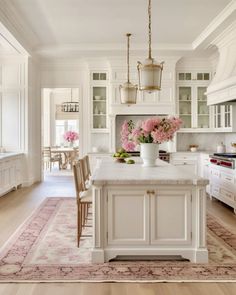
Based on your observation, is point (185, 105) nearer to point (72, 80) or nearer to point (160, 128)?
point (72, 80)

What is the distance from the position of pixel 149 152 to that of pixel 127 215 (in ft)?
3.79

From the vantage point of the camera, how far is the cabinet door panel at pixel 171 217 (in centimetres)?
326

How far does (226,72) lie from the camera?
6.05 meters

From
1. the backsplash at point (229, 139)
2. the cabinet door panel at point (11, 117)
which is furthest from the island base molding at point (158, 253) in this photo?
the cabinet door panel at point (11, 117)

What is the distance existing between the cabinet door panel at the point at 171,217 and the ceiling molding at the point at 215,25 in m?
3.34

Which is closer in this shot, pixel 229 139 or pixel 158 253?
pixel 158 253

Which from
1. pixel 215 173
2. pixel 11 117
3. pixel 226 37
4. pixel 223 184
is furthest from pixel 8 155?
pixel 226 37

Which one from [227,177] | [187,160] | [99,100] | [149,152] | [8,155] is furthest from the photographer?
[99,100]

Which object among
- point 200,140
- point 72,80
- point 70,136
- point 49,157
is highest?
point 72,80

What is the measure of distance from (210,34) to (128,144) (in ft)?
10.2

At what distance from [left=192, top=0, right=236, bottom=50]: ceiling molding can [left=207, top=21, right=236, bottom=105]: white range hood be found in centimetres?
21

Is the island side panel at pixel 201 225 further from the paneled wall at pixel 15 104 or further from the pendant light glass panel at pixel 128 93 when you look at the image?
the paneled wall at pixel 15 104

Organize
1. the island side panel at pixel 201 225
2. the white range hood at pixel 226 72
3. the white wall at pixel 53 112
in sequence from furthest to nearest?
1. the white wall at pixel 53 112
2. the white range hood at pixel 226 72
3. the island side panel at pixel 201 225

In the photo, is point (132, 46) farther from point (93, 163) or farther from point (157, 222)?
point (157, 222)
